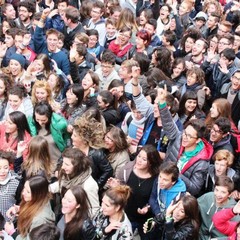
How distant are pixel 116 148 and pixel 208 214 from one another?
4.35 ft

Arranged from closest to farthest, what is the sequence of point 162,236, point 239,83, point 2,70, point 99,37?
point 162,236
point 239,83
point 2,70
point 99,37

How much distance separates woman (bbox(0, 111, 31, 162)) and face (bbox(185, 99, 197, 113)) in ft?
6.27

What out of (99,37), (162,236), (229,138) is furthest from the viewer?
(99,37)

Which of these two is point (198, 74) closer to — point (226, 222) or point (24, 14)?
point (226, 222)

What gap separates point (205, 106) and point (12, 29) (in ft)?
10.7

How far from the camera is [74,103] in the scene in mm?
6820

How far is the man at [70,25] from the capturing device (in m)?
9.12

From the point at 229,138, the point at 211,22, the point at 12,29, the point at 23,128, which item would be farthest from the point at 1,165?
the point at 211,22

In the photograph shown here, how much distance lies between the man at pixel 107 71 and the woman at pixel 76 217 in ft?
9.40

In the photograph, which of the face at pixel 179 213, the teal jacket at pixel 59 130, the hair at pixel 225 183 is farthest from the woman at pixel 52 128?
the hair at pixel 225 183

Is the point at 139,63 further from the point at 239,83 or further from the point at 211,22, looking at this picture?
the point at 211,22

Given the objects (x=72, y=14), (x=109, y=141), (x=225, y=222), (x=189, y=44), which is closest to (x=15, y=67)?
(x=72, y=14)

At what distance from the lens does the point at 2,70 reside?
782 cm

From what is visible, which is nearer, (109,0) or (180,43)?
(180,43)
